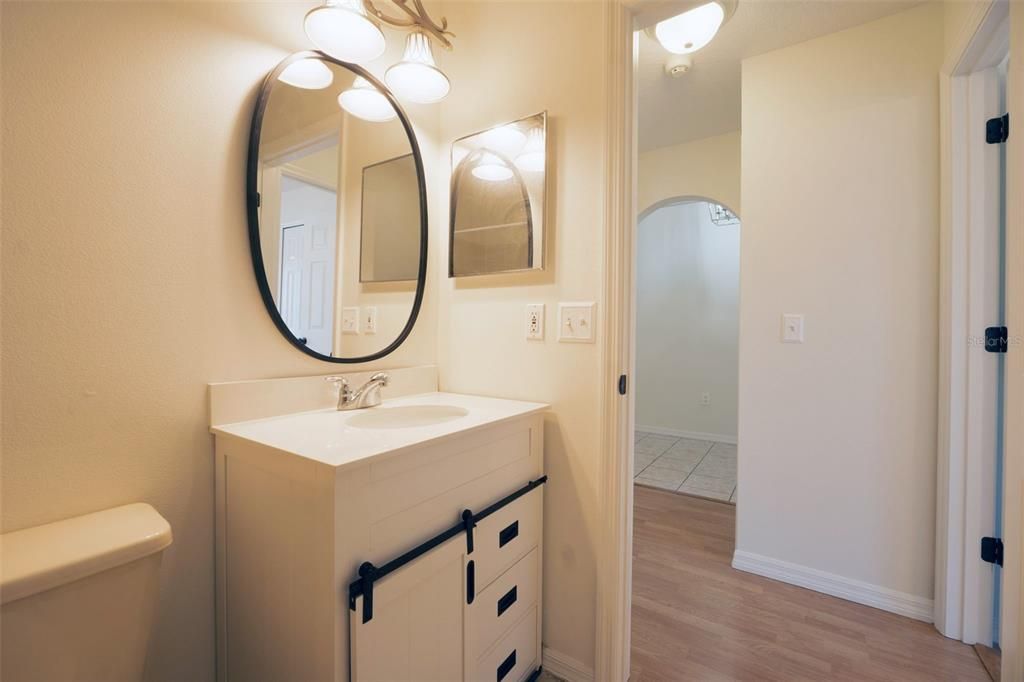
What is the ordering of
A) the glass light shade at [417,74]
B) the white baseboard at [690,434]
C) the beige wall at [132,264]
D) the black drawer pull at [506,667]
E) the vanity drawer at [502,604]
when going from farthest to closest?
the white baseboard at [690,434] < the glass light shade at [417,74] < the black drawer pull at [506,667] < the vanity drawer at [502,604] < the beige wall at [132,264]

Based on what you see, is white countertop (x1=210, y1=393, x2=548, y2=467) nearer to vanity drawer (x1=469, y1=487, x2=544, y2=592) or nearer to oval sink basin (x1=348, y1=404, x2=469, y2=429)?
oval sink basin (x1=348, y1=404, x2=469, y2=429)

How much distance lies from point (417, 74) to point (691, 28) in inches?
46.7

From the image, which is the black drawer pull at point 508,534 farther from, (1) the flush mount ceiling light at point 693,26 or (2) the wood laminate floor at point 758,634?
(1) the flush mount ceiling light at point 693,26

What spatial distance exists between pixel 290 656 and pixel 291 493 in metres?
0.34

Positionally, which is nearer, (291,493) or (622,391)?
(291,493)

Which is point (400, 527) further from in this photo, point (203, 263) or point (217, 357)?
point (203, 263)

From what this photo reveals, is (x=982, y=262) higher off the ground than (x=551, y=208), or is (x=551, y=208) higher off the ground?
(x=551, y=208)

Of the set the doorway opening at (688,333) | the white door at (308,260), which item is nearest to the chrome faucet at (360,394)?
the white door at (308,260)

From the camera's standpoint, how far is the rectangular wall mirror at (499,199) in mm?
1370

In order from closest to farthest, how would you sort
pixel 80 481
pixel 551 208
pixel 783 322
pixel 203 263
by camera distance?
pixel 80 481 < pixel 203 263 < pixel 551 208 < pixel 783 322

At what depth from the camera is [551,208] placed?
1370 mm

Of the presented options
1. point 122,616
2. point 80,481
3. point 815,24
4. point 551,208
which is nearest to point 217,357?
point 80,481

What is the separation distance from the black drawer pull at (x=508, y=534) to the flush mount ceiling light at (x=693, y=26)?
192 cm

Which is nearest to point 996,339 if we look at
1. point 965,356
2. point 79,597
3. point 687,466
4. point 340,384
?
point 965,356
